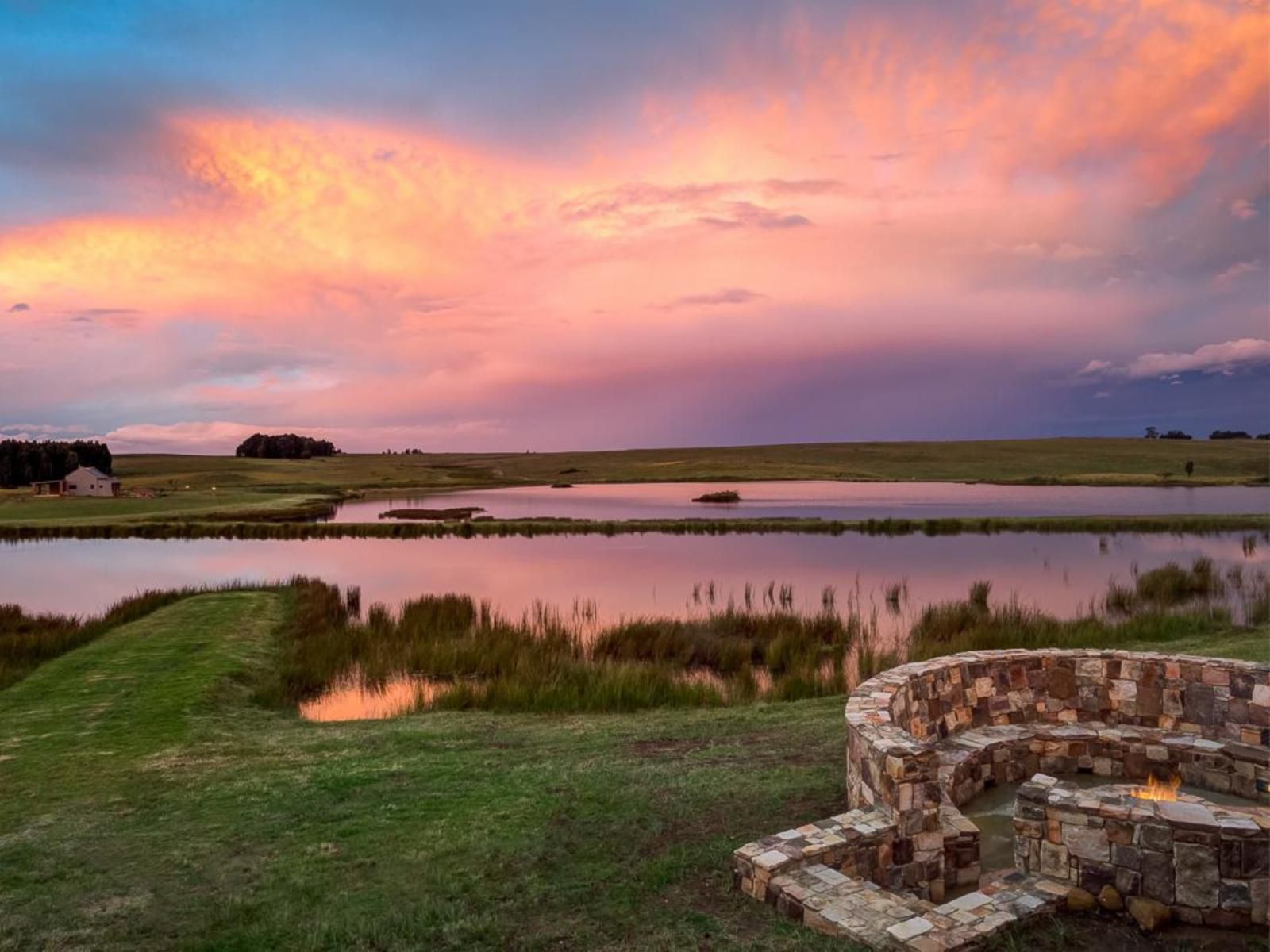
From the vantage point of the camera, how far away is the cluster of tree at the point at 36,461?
95312 mm

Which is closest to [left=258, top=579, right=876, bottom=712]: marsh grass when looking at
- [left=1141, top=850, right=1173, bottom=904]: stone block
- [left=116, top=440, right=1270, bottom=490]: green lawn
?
[left=1141, top=850, right=1173, bottom=904]: stone block

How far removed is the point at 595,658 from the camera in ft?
54.3

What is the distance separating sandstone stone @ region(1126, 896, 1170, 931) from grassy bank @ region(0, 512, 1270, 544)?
36.3 metres

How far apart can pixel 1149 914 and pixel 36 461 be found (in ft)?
387

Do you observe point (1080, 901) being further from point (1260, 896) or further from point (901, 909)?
point (901, 909)

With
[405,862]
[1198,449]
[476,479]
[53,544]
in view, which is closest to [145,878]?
[405,862]

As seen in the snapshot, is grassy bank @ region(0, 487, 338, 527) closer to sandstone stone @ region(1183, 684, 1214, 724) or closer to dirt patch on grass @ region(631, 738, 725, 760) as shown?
dirt patch on grass @ region(631, 738, 725, 760)

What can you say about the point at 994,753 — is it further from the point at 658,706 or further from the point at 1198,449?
the point at 1198,449

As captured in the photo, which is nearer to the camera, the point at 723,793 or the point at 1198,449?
the point at 723,793

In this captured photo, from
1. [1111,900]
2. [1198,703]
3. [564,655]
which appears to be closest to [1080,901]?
[1111,900]

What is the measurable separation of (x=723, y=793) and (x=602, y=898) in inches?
90.8

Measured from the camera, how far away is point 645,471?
12144 cm

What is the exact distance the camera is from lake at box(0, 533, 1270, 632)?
24.2 metres

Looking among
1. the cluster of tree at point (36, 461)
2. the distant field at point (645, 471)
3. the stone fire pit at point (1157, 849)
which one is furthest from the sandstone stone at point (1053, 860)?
the cluster of tree at point (36, 461)
